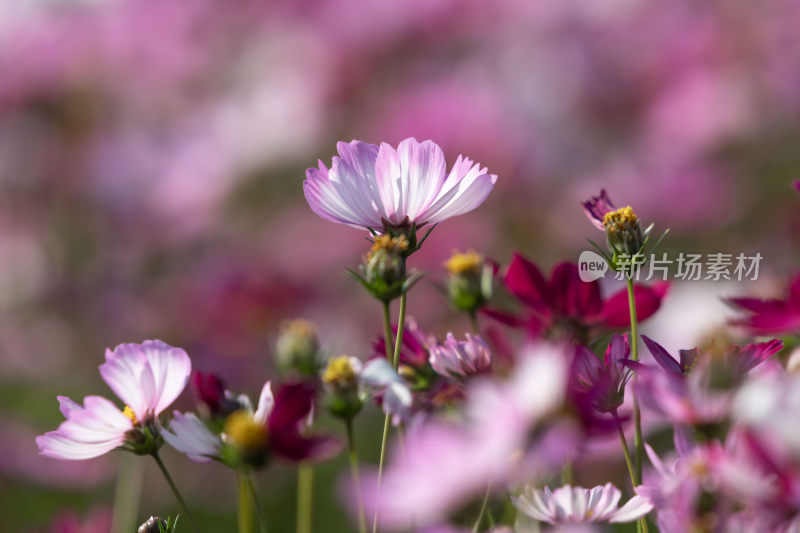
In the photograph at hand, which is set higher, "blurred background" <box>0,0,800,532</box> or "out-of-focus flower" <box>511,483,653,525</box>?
"blurred background" <box>0,0,800,532</box>

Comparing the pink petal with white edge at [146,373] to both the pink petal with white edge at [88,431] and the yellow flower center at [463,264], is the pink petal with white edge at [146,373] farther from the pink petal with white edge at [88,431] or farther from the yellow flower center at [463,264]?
the yellow flower center at [463,264]

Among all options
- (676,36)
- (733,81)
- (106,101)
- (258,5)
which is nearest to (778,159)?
(733,81)

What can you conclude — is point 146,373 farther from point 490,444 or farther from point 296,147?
point 296,147

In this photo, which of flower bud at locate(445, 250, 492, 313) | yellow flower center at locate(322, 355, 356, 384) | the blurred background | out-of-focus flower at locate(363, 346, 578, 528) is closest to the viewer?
out-of-focus flower at locate(363, 346, 578, 528)

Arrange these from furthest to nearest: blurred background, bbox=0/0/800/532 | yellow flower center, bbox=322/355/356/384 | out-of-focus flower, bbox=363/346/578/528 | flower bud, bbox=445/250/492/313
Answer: blurred background, bbox=0/0/800/532 → flower bud, bbox=445/250/492/313 → yellow flower center, bbox=322/355/356/384 → out-of-focus flower, bbox=363/346/578/528

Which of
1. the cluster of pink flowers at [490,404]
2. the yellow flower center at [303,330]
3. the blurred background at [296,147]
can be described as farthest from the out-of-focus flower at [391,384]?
the blurred background at [296,147]

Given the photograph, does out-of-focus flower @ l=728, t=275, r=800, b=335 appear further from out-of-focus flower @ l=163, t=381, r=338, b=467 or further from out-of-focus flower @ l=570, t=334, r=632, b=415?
out-of-focus flower @ l=163, t=381, r=338, b=467

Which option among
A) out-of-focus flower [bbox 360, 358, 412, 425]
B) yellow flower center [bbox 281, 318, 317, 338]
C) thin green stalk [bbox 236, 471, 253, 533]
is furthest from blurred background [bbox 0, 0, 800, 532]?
out-of-focus flower [bbox 360, 358, 412, 425]
